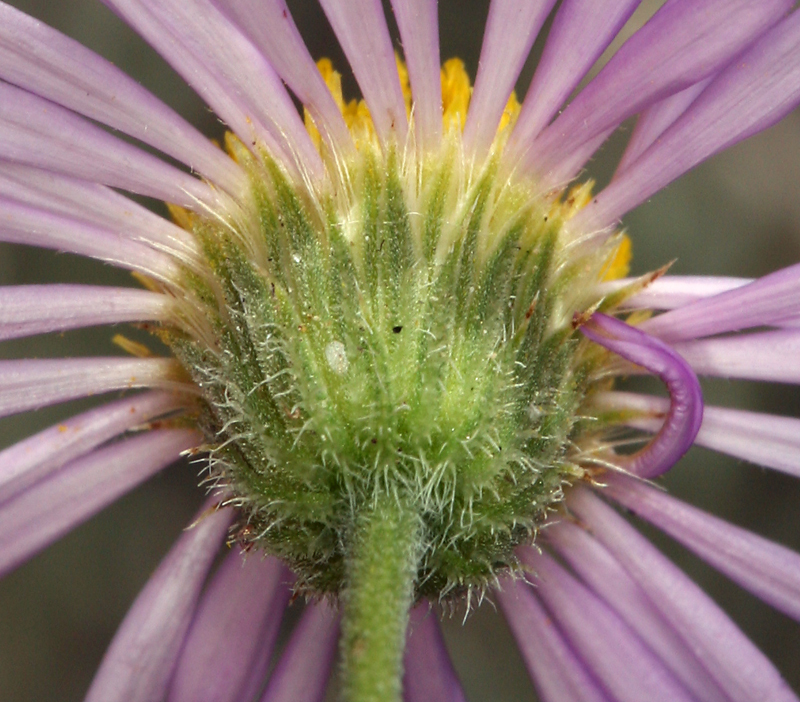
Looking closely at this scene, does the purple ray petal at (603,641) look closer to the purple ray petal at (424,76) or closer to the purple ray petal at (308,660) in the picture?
the purple ray petal at (308,660)

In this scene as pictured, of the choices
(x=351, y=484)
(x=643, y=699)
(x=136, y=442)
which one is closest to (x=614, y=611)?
(x=643, y=699)

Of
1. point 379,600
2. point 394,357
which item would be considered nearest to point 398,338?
point 394,357

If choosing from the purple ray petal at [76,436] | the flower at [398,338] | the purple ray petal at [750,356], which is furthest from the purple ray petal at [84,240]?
the purple ray petal at [750,356]

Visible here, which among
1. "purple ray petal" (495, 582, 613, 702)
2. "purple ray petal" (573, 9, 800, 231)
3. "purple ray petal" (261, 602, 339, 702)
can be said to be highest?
"purple ray petal" (573, 9, 800, 231)

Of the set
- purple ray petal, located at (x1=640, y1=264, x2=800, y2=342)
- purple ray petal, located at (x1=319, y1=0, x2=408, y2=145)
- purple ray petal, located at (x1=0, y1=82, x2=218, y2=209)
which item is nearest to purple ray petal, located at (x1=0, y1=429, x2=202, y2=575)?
purple ray petal, located at (x1=0, y1=82, x2=218, y2=209)

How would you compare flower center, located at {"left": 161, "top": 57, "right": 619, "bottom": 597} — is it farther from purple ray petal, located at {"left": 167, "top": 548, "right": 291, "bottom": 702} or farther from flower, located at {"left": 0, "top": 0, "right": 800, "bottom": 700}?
purple ray petal, located at {"left": 167, "top": 548, "right": 291, "bottom": 702}

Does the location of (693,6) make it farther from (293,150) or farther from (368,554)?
(368,554)

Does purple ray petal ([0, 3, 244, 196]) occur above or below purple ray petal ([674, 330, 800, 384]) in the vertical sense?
above
